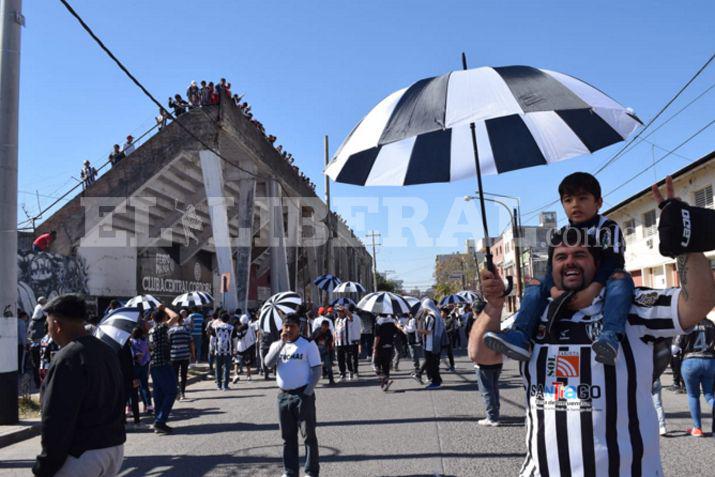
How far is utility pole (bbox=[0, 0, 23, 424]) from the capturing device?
32.6 ft

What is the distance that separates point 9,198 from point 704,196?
2193 cm

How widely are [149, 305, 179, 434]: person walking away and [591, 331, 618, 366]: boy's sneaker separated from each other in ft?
27.8

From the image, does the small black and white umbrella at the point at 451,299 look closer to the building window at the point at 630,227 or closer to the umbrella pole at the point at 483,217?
the building window at the point at 630,227

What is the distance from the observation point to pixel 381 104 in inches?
153

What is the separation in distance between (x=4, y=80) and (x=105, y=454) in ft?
28.8

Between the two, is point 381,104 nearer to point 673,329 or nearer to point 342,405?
point 673,329

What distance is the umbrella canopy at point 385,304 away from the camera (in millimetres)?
15531

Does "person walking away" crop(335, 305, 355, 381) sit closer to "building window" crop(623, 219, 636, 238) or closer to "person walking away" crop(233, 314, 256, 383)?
"person walking away" crop(233, 314, 256, 383)

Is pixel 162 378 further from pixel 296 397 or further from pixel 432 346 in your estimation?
pixel 432 346

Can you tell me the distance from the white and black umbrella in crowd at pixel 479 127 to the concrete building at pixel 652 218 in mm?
19343

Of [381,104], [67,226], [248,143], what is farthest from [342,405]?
[248,143]

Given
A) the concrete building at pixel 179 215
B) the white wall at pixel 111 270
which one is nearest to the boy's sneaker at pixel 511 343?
the concrete building at pixel 179 215

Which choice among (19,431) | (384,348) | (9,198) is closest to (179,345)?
(19,431)

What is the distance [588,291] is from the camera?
2.59 metres
